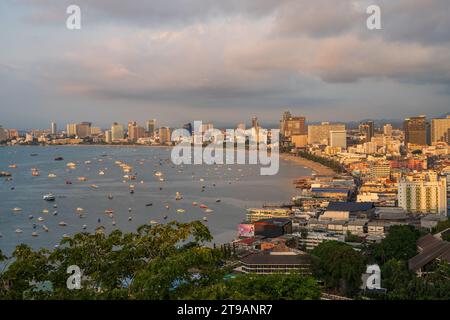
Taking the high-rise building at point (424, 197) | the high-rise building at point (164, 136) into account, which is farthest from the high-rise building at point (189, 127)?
the high-rise building at point (424, 197)

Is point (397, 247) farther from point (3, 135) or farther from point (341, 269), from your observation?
point (3, 135)

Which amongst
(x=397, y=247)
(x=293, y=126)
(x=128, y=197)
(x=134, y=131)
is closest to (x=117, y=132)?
Answer: (x=134, y=131)

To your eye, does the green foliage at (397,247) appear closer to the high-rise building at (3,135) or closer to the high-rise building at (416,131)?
the high-rise building at (416,131)

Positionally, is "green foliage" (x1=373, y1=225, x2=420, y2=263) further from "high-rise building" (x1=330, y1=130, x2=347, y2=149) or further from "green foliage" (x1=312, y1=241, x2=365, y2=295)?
"high-rise building" (x1=330, y1=130, x2=347, y2=149)

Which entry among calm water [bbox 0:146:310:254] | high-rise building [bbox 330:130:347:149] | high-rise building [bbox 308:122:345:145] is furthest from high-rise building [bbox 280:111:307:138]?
calm water [bbox 0:146:310:254]

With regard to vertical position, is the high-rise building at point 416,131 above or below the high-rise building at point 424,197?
above

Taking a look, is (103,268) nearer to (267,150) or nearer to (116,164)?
(116,164)
